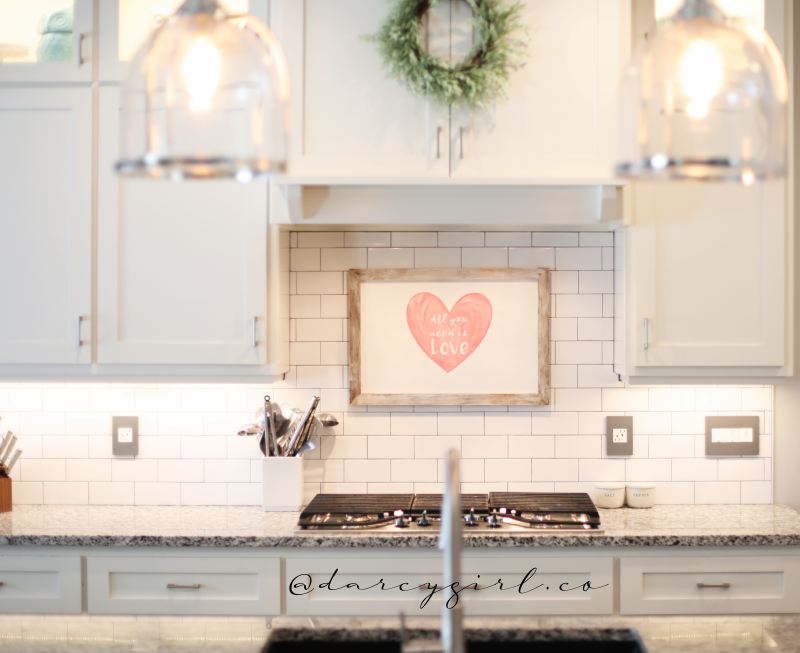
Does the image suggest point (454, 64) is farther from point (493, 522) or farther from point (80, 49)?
point (493, 522)

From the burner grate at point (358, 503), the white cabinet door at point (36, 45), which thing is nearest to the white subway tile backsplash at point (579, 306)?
the burner grate at point (358, 503)

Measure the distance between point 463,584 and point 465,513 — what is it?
252 mm

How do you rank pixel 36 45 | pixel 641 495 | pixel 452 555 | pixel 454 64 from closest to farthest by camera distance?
1. pixel 452 555
2. pixel 454 64
3. pixel 36 45
4. pixel 641 495

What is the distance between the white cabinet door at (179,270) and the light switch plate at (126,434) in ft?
1.29

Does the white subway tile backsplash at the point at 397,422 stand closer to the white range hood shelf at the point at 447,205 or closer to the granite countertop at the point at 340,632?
the white range hood shelf at the point at 447,205

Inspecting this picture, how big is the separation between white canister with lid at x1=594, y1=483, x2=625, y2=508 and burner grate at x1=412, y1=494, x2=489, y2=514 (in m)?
0.41

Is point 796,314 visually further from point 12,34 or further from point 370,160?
point 12,34

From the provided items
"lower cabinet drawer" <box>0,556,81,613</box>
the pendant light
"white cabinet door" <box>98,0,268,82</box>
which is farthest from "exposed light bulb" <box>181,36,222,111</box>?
"lower cabinet drawer" <box>0,556,81,613</box>

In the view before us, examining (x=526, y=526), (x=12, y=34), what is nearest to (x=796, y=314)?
(x=526, y=526)

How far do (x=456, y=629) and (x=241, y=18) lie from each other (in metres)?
0.85

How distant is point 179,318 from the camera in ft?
8.07

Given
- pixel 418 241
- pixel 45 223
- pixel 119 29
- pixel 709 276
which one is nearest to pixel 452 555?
pixel 709 276

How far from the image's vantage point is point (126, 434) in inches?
110

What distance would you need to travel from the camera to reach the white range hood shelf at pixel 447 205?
2395 mm
